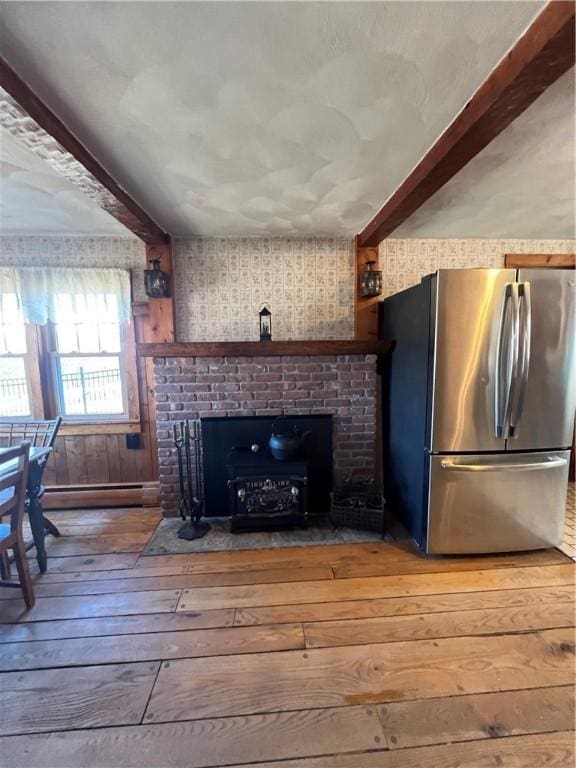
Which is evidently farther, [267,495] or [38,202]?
[267,495]

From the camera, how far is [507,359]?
6.25 feet

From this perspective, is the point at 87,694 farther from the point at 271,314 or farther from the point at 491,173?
the point at 491,173

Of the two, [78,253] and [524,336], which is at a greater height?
[78,253]

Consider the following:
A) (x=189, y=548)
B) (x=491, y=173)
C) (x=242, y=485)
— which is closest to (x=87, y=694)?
(x=189, y=548)

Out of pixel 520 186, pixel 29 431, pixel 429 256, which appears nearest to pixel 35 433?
pixel 29 431

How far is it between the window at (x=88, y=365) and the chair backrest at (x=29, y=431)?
29 centimetres

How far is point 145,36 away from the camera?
1.00 m

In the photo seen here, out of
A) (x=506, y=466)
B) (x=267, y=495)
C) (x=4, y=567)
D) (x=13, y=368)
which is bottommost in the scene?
(x=4, y=567)

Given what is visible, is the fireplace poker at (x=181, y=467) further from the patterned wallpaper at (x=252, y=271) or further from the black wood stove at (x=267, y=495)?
the patterned wallpaper at (x=252, y=271)

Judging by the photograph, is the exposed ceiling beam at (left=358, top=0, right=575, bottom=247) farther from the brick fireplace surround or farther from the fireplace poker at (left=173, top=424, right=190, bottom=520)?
the fireplace poker at (left=173, top=424, right=190, bottom=520)

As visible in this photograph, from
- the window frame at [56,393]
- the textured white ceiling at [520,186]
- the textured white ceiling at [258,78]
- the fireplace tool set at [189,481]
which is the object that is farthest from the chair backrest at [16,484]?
the textured white ceiling at [520,186]

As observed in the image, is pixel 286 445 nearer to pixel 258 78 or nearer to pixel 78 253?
pixel 258 78

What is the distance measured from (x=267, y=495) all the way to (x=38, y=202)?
251 centimetres

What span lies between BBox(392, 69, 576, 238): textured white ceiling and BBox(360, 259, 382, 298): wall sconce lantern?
1.20 ft
